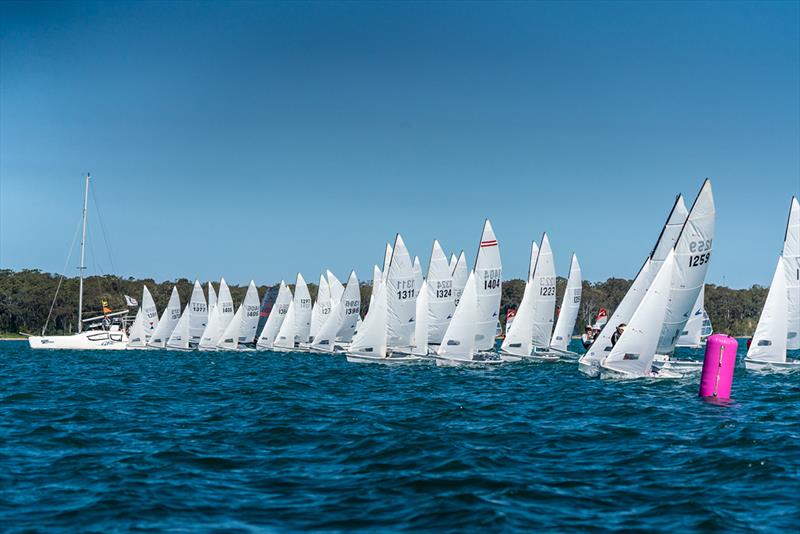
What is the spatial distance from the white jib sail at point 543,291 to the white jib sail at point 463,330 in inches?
350

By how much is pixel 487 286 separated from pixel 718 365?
21.2 m

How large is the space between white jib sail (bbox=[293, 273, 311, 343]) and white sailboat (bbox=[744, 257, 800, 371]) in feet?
122

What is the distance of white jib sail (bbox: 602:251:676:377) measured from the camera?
2803 cm

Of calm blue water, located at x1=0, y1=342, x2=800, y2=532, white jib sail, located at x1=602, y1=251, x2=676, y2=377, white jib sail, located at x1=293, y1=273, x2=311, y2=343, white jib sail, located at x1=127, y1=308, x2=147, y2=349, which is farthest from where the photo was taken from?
white jib sail, located at x1=127, y1=308, x2=147, y2=349

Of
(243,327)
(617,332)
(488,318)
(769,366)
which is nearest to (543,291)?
(488,318)

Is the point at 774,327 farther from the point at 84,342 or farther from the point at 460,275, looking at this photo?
the point at 84,342

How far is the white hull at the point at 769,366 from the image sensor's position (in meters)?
37.5

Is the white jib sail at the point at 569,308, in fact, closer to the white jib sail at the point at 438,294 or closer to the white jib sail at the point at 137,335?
the white jib sail at the point at 438,294

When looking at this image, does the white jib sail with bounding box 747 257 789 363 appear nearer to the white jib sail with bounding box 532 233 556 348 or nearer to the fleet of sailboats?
the fleet of sailboats

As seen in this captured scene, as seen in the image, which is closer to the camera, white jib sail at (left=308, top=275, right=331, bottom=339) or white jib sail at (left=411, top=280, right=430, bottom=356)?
white jib sail at (left=411, top=280, right=430, bottom=356)

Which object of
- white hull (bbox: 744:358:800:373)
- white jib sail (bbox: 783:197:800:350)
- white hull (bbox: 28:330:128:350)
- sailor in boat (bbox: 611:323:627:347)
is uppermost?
white jib sail (bbox: 783:197:800:350)

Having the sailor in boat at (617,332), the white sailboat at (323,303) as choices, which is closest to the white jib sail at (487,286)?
the sailor in boat at (617,332)

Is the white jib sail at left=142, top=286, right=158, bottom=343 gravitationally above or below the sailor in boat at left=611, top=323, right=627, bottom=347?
below

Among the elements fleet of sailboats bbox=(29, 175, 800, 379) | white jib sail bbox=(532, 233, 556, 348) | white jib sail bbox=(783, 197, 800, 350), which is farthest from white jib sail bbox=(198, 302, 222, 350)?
white jib sail bbox=(783, 197, 800, 350)
